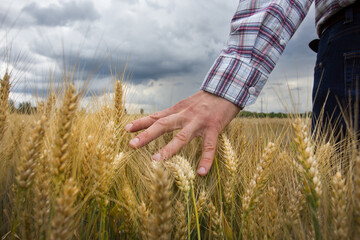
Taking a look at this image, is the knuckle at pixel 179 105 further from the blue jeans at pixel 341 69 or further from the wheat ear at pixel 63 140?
the wheat ear at pixel 63 140

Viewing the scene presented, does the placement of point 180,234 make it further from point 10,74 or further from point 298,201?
point 10,74

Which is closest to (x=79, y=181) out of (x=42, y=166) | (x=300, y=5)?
(x=42, y=166)

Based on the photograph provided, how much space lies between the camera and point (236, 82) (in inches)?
63.0

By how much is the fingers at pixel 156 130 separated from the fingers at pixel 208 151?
0.25 m

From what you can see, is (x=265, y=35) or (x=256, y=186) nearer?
(x=256, y=186)

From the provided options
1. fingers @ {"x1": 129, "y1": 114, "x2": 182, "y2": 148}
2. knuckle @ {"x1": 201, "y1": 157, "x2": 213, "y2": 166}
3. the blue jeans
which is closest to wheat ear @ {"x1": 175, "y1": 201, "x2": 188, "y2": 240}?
knuckle @ {"x1": 201, "y1": 157, "x2": 213, "y2": 166}

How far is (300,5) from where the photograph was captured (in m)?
1.66

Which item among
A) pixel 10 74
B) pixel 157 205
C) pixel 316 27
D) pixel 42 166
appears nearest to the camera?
pixel 157 205

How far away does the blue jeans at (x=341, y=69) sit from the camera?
1405 mm

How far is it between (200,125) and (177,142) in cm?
21

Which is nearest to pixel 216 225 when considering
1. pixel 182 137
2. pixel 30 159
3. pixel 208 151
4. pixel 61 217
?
pixel 208 151

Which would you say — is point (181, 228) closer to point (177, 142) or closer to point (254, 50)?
point (177, 142)

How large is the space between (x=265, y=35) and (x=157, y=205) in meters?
1.43

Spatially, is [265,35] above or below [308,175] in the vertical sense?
above
